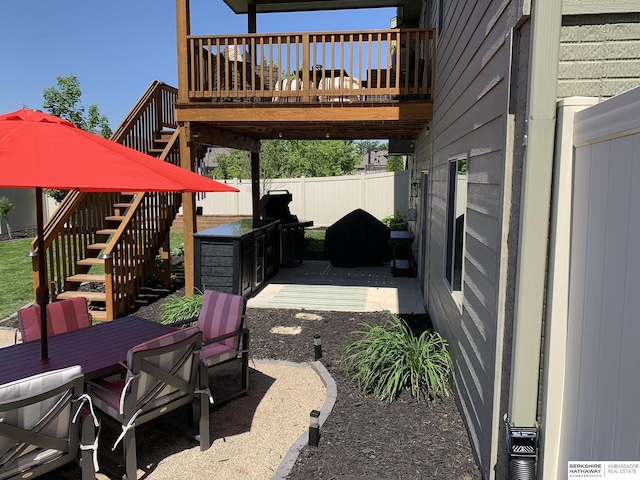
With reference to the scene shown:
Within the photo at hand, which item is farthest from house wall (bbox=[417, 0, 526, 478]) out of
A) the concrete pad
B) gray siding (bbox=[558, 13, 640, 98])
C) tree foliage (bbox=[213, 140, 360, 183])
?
tree foliage (bbox=[213, 140, 360, 183])

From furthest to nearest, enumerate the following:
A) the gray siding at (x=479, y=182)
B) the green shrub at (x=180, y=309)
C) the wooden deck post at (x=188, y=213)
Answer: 1. the wooden deck post at (x=188, y=213)
2. the green shrub at (x=180, y=309)
3. the gray siding at (x=479, y=182)

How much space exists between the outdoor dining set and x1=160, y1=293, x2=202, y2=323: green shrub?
178cm

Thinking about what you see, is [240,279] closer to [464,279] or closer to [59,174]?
[464,279]

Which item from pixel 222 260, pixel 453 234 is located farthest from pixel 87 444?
pixel 222 260

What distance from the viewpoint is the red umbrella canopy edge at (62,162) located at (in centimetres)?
283

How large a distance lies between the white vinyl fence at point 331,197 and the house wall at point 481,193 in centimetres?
1345

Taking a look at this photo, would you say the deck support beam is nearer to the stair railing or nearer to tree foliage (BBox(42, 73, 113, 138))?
the stair railing

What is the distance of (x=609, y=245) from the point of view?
6.02 feet

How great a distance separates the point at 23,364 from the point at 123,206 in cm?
571

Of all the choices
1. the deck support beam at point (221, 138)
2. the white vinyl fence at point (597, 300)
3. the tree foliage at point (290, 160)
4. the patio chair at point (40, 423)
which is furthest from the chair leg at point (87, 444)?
the tree foliage at point (290, 160)

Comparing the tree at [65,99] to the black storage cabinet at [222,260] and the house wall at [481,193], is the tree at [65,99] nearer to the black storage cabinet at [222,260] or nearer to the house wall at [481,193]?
the black storage cabinet at [222,260]

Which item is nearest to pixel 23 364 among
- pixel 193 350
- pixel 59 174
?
pixel 193 350

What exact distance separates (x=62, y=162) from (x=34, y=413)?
1512 millimetres

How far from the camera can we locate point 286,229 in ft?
35.9
